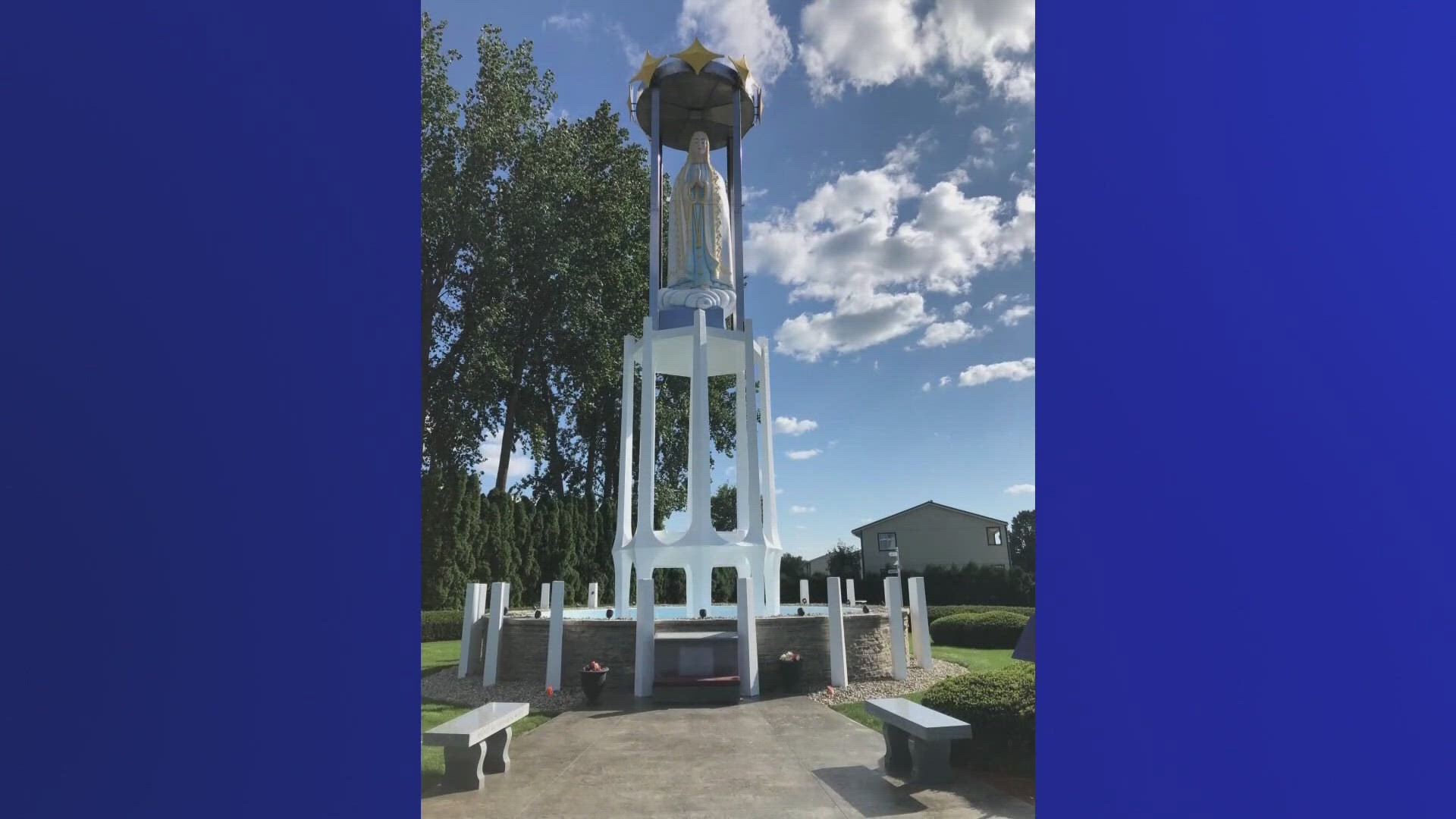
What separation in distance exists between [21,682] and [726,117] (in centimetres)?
1301

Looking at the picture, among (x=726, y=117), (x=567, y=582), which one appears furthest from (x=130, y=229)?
(x=567, y=582)

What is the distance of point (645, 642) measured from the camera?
30.1 ft

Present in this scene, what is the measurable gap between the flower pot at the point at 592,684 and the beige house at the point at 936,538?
73.4 ft

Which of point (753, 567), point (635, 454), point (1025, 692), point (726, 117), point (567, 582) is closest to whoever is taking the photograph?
point (1025, 692)

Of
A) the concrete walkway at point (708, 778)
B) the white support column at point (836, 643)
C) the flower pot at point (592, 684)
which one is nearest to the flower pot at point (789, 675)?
the white support column at point (836, 643)

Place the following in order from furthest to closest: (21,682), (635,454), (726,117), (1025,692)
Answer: (635,454) < (726,117) < (1025,692) < (21,682)

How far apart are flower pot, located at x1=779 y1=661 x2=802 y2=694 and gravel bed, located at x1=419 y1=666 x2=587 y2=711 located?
7.20 ft

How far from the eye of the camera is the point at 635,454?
28453 millimetres

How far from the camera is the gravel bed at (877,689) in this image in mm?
9094

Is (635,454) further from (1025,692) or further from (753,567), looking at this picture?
(1025,692)

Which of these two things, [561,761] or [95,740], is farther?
[561,761]

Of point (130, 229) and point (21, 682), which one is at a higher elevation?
point (130, 229)

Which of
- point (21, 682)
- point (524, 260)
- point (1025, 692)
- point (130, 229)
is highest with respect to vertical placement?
point (524, 260)

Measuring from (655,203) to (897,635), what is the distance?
687 centimetres
